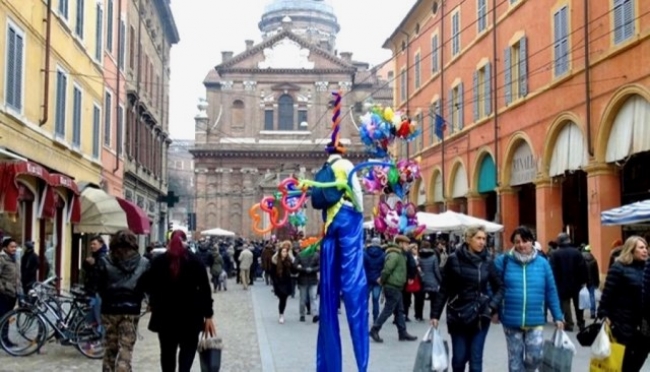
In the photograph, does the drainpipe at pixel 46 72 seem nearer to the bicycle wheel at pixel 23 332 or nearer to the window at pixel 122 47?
the bicycle wheel at pixel 23 332

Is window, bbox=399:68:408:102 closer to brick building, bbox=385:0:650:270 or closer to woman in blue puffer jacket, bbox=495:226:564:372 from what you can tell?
brick building, bbox=385:0:650:270

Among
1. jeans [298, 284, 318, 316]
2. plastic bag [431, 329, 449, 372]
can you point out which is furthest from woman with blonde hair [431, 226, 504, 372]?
jeans [298, 284, 318, 316]

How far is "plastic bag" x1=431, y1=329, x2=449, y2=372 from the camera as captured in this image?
8.52m

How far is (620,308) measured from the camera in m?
8.20

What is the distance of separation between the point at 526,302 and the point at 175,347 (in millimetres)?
3302

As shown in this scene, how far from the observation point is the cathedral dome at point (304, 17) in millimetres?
82812

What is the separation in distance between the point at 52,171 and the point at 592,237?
13003mm

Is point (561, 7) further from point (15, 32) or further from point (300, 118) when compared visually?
point (300, 118)

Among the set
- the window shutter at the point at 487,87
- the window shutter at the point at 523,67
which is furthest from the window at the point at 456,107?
the window shutter at the point at 523,67

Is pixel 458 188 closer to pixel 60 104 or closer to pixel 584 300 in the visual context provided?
pixel 60 104

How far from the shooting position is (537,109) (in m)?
25.8

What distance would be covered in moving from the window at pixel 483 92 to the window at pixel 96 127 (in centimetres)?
1254

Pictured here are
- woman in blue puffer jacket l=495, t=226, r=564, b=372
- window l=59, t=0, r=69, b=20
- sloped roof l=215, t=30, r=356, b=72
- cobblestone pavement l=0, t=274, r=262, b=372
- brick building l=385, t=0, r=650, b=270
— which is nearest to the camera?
woman in blue puffer jacket l=495, t=226, r=564, b=372

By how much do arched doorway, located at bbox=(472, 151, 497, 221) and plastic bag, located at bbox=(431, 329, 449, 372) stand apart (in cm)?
2227
